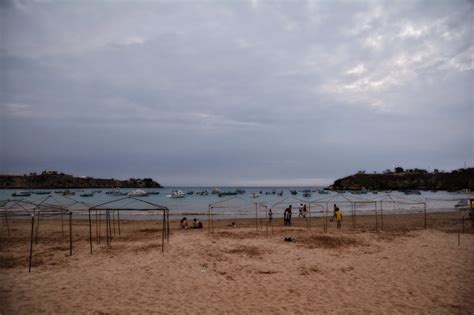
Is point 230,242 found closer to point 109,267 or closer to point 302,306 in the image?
point 109,267

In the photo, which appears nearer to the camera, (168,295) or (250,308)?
(250,308)

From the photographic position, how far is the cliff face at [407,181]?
383ft

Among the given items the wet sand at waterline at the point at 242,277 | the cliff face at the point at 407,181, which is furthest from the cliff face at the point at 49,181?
the wet sand at waterline at the point at 242,277

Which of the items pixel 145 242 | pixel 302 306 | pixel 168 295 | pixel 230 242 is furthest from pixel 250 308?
pixel 145 242

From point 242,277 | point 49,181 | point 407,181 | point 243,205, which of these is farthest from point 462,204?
point 49,181

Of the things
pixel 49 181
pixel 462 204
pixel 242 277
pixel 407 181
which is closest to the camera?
pixel 242 277

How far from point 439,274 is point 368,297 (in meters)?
4.09

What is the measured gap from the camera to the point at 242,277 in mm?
11062

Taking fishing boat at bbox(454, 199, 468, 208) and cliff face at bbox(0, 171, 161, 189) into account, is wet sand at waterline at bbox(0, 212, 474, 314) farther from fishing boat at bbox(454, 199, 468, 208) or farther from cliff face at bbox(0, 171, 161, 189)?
cliff face at bbox(0, 171, 161, 189)

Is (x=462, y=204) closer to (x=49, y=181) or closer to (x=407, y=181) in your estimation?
(x=407, y=181)

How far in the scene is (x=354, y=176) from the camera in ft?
474

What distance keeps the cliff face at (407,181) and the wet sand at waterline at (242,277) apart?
12053 centimetres

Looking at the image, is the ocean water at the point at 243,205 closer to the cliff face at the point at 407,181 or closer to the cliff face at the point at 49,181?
the cliff face at the point at 407,181

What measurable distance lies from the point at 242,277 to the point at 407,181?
141916mm
